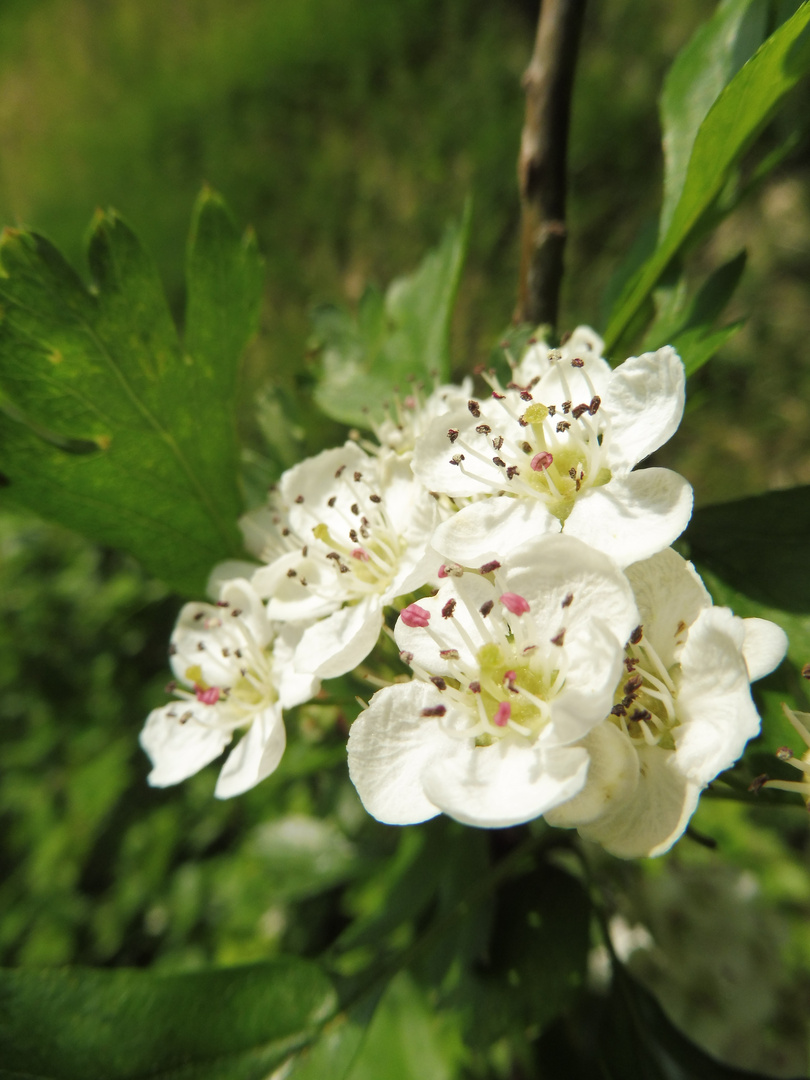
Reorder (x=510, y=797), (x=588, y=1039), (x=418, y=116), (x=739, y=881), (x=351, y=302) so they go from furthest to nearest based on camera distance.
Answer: (x=418, y=116) < (x=351, y=302) < (x=739, y=881) < (x=588, y=1039) < (x=510, y=797)

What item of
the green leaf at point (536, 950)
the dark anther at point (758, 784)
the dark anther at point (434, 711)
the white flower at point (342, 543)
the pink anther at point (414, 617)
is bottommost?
the green leaf at point (536, 950)

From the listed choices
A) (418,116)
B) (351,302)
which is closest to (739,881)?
(351,302)

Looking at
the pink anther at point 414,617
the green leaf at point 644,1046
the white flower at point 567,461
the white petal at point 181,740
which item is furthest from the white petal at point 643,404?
→ the green leaf at point 644,1046

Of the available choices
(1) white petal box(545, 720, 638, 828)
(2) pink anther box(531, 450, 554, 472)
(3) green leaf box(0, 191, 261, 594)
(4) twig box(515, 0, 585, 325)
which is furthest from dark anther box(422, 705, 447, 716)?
(4) twig box(515, 0, 585, 325)

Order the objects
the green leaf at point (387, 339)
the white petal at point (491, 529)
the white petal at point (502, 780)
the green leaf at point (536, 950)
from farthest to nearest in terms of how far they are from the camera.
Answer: the green leaf at point (387, 339) → the green leaf at point (536, 950) → the white petal at point (491, 529) → the white petal at point (502, 780)

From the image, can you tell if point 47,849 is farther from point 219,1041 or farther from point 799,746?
point 799,746

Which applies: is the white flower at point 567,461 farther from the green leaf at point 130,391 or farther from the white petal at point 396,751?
the green leaf at point 130,391

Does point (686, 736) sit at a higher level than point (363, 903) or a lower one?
higher

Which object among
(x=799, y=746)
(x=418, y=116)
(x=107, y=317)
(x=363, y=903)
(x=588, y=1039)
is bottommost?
(x=588, y=1039)

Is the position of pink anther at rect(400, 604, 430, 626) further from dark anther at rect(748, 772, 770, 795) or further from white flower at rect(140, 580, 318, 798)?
dark anther at rect(748, 772, 770, 795)
